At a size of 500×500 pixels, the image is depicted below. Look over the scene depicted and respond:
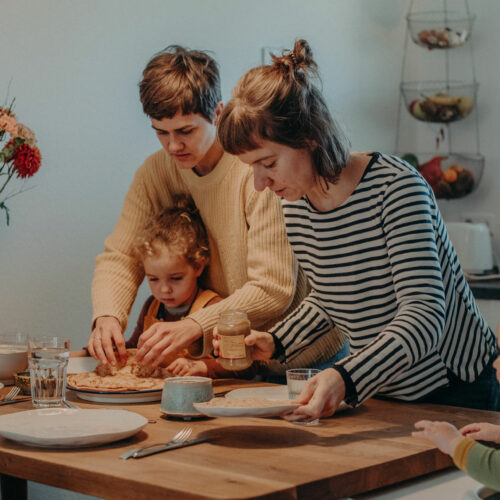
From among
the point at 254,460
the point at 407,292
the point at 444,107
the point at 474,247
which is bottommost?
the point at 254,460

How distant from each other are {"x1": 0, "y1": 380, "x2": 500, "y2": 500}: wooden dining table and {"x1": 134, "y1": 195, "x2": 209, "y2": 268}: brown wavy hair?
0.55m

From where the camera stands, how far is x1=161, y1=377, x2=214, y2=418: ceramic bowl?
1.42 m

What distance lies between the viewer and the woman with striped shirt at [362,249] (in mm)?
1352

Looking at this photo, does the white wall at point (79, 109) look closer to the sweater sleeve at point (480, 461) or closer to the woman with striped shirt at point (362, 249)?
the woman with striped shirt at point (362, 249)

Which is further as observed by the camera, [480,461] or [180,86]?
[180,86]

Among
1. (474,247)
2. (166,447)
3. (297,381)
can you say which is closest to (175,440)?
(166,447)

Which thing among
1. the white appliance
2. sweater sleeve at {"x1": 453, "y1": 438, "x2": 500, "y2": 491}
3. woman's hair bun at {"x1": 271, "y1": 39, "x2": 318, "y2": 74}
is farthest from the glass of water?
the white appliance

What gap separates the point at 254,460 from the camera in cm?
118

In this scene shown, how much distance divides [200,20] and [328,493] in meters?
2.10

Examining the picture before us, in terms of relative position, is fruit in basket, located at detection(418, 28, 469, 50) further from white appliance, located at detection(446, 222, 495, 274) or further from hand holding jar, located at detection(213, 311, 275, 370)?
hand holding jar, located at detection(213, 311, 275, 370)

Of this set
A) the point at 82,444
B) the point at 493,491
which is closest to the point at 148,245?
the point at 82,444

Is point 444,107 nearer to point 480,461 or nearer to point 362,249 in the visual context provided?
point 362,249

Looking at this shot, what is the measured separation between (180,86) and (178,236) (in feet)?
1.18

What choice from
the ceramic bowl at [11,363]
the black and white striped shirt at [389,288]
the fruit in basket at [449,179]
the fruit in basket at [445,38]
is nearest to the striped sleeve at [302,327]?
the black and white striped shirt at [389,288]
